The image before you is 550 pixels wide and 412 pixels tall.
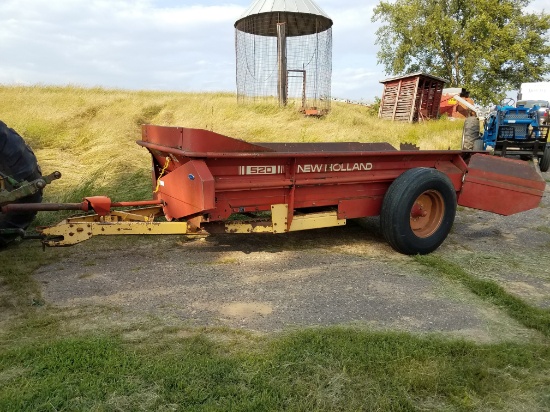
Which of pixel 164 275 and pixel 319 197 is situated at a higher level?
pixel 319 197

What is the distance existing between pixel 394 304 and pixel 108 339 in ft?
7.14

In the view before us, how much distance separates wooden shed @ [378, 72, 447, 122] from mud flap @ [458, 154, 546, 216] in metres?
16.8

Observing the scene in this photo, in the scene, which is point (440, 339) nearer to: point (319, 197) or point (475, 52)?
point (319, 197)

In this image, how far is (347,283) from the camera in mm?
4262

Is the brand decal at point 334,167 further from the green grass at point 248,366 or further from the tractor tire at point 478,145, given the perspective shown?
the tractor tire at point 478,145

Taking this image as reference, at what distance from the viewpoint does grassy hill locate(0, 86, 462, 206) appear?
26.2 ft

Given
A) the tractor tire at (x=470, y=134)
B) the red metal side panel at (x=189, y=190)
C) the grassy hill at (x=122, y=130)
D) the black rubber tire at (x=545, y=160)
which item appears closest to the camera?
the red metal side panel at (x=189, y=190)

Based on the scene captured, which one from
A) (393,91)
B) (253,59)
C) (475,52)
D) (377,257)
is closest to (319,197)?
(377,257)

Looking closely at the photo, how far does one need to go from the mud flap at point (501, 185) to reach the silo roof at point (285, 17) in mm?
10796

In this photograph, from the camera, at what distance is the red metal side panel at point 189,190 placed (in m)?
4.13

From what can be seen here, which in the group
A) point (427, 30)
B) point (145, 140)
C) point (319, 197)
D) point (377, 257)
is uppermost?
point (427, 30)

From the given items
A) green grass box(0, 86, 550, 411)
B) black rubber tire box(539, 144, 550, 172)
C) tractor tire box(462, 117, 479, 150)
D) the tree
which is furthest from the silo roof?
the tree

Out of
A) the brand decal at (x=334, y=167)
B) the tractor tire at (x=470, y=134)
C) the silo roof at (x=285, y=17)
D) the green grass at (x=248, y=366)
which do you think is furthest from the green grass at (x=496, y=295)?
the silo roof at (x=285, y=17)

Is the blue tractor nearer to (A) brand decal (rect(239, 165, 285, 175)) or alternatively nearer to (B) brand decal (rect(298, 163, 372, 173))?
(B) brand decal (rect(298, 163, 372, 173))
